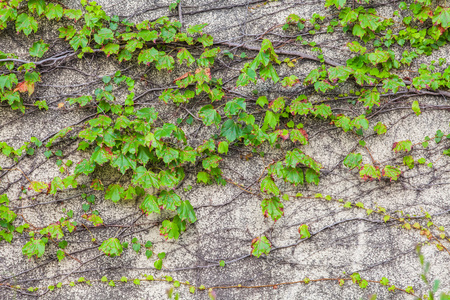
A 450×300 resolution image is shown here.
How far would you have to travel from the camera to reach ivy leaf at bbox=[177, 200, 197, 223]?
2.59 metres

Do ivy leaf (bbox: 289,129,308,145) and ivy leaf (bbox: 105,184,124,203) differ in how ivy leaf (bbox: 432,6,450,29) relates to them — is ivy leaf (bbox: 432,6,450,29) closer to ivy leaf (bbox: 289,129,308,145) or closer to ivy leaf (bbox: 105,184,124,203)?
ivy leaf (bbox: 289,129,308,145)

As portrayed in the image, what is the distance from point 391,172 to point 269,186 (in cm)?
95

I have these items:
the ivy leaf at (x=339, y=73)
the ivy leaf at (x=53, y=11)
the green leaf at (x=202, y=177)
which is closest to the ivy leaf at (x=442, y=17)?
the ivy leaf at (x=339, y=73)

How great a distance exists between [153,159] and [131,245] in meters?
0.74

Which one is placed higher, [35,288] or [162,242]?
[162,242]

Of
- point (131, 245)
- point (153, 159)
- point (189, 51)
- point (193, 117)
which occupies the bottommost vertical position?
point (131, 245)

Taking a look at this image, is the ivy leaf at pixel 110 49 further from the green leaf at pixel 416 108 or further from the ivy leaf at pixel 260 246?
the green leaf at pixel 416 108

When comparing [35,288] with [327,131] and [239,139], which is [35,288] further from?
[327,131]

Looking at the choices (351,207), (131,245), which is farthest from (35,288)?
(351,207)

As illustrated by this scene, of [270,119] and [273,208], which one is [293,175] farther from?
[270,119]

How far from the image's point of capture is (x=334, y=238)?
2709 millimetres

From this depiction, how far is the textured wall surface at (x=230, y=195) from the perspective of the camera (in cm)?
270

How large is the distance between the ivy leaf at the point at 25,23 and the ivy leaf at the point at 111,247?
1.74 m

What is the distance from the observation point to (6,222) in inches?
106
